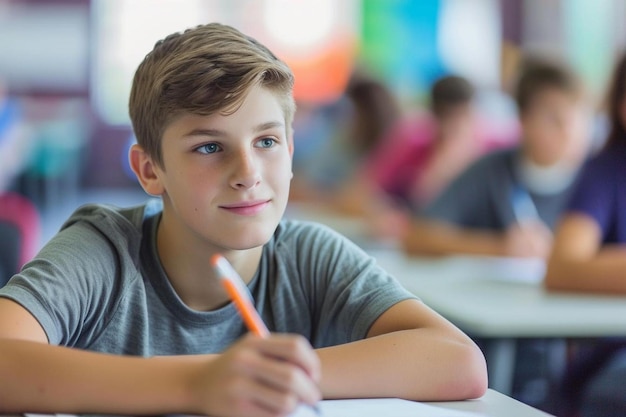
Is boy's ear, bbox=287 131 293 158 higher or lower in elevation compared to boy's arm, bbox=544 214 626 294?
higher

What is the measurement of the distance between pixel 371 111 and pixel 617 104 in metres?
2.47

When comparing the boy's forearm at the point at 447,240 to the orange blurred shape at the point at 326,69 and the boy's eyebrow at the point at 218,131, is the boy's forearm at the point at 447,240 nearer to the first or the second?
the boy's eyebrow at the point at 218,131

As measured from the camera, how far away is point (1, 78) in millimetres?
8953

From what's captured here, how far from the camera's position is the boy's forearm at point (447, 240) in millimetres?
3107

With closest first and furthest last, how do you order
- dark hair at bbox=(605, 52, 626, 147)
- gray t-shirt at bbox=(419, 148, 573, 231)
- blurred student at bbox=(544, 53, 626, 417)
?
blurred student at bbox=(544, 53, 626, 417) < dark hair at bbox=(605, 52, 626, 147) < gray t-shirt at bbox=(419, 148, 573, 231)

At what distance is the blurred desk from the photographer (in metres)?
1.85

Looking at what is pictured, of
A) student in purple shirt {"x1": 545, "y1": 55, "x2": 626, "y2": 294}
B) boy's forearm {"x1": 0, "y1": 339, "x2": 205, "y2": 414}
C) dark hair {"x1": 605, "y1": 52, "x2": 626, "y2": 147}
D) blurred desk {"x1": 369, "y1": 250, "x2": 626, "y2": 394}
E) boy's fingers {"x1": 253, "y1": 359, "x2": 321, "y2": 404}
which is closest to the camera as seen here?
boy's fingers {"x1": 253, "y1": 359, "x2": 321, "y2": 404}

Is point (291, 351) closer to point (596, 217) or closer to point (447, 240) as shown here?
point (596, 217)

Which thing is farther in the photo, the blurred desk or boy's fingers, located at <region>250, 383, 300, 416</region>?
the blurred desk

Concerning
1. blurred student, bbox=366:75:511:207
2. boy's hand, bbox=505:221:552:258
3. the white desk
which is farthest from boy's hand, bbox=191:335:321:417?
blurred student, bbox=366:75:511:207

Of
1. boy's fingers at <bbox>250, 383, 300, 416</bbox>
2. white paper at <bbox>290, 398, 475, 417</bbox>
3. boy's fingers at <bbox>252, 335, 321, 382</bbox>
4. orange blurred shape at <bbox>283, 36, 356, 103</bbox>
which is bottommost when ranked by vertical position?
orange blurred shape at <bbox>283, 36, 356, 103</bbox>

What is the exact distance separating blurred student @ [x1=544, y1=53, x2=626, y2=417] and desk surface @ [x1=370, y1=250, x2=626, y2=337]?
5 cm

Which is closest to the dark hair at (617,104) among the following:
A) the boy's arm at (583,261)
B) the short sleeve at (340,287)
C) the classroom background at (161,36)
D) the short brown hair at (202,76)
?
the boy's arm at (583,261)

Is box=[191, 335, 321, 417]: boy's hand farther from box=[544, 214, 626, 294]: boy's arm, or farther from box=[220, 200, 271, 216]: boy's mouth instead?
box=[544, 214, 626, 294]: boy's arm
